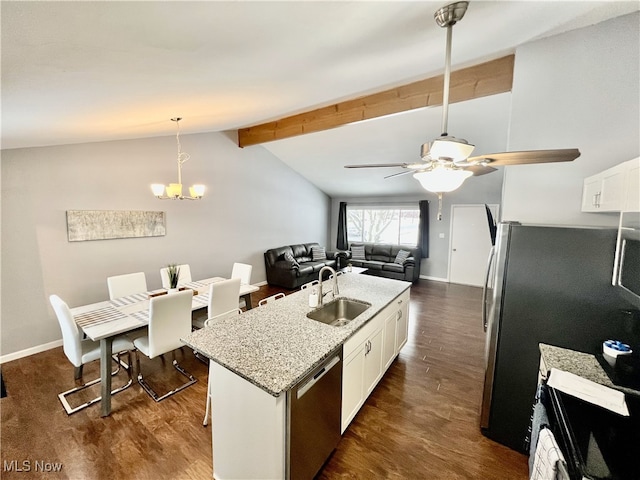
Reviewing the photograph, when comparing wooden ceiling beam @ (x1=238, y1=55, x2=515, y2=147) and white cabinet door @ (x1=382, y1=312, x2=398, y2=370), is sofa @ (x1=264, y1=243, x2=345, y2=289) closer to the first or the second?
wooden ceiling beam @ (x1=238, y1=55, x2=515, y2=147)

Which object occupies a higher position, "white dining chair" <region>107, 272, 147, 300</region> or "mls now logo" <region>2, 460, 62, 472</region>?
"white dining chair" <region>107, 272, 147, 300</region>

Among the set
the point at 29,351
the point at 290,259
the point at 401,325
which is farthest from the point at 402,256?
the point at 29,351

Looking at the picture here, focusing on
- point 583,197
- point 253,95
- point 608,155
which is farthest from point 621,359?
point 253,95

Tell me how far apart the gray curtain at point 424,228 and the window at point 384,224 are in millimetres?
255

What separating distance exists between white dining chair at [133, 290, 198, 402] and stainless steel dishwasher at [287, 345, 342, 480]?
140cm

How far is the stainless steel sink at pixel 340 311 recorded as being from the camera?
2412mm

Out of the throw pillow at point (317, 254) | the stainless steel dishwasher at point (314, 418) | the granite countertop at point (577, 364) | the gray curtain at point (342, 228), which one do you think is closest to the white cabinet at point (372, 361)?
the stainless steel dishwasher at point (314, 418)

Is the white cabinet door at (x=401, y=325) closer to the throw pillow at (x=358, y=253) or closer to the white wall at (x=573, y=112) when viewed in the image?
the white wall at (x=573, y=112)

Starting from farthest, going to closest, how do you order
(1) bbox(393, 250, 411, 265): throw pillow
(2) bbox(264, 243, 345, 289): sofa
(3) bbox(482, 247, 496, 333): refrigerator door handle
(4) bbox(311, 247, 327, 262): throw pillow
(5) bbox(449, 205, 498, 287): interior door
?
1. (4) bbox(311, 247, 327, 262): throw pillow
2. (1) bbox(393, 250, 411, 265): throw pillow
3. (5) bbox(449, 205, 498, 287): interior door
4. (2) bbox(264, 243, 345, 289): sofa
5. (3) bbox(482, 247, 496, 333): refrigerator door handle

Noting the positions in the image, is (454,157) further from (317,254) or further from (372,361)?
(317,254)

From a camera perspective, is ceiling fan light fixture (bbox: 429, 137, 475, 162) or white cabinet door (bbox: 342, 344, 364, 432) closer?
ceiling fan light fixture (bbox: 429, 137, 475, 162)

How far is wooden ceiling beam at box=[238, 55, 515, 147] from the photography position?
2.55 m

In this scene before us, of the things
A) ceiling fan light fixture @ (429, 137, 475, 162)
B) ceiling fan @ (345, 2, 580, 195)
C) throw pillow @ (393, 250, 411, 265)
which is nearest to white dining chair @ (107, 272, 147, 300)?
ceiling fan @ (345, 2, 580, 195)

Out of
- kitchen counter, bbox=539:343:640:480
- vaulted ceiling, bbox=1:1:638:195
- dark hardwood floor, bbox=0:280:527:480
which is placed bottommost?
dark hardwood floor, bbox=0:280:527:480
